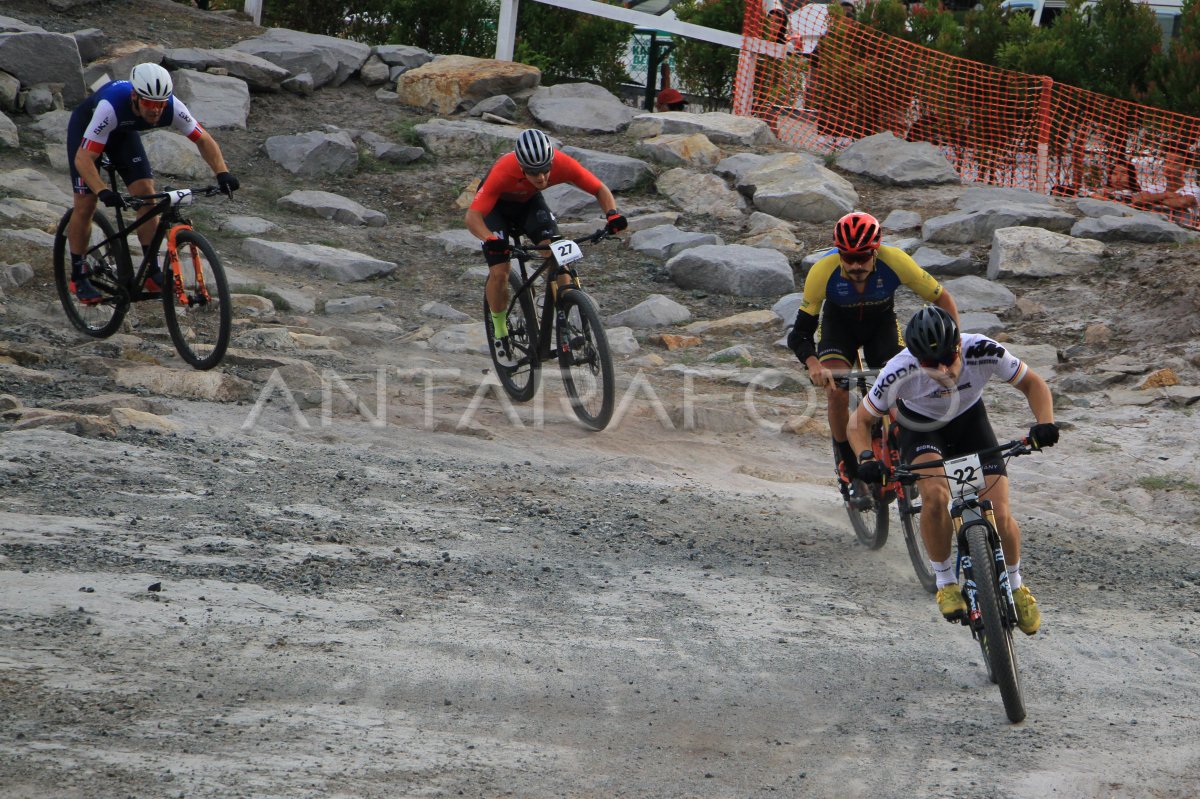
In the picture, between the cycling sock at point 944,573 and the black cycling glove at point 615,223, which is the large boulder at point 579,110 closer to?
the black cycling glove at point 615,223

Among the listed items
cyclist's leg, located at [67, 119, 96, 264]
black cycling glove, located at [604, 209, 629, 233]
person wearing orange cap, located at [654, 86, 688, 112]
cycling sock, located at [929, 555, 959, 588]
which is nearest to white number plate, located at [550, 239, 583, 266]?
black cycling glove, located at [604, 209, 629, 233]

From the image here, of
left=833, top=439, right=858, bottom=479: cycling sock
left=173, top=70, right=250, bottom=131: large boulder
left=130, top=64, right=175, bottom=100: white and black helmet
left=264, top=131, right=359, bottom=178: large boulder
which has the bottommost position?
left=833, top=439, right=858, bottom=479: cycling sock

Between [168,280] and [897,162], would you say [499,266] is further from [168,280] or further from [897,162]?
[897,162]

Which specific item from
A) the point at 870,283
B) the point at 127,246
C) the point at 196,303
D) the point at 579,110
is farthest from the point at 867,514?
the point at 579,110

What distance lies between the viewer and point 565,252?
8344mm

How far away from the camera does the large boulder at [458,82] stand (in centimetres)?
1653

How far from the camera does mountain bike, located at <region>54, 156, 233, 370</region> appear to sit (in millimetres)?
8602

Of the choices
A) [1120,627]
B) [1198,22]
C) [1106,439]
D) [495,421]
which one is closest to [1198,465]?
[1106,439]

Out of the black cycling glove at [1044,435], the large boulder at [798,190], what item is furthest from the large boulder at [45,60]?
the black cycling glove at [1044,435]

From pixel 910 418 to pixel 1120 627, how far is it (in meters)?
1.62

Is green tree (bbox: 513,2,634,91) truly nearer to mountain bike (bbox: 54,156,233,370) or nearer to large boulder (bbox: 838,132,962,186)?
large boulder (bbox: 838,132,962,186)

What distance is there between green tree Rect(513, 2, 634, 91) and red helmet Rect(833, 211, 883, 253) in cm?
1271

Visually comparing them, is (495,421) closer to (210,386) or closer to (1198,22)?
(210,386)

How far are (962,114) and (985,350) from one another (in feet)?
37.5
